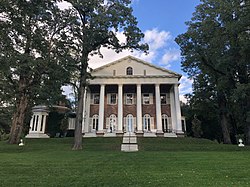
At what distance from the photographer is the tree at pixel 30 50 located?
13.2m

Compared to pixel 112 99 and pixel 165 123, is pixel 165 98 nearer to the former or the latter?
pixel 165 123

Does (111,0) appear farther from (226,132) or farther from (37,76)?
(226,132)

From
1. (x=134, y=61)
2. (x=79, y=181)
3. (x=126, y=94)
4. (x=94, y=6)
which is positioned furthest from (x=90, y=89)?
(x=79, y=181)

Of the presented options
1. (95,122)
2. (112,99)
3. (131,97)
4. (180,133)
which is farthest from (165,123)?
(95,122)

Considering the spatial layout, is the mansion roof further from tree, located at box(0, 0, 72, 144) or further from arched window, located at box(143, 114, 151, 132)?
tree, located at box(0, 0, 72, 144)

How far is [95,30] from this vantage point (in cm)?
1631

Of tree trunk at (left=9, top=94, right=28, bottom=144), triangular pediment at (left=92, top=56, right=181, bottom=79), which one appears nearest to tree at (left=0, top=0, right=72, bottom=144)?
tree trunk at (left=9, top=94, right=28, bottom=144)

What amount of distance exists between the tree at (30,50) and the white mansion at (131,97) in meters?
10.3

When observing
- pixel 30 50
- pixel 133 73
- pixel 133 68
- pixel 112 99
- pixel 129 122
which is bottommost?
pixel 129 122

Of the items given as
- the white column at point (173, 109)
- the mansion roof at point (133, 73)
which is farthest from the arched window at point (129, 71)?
the white column at point (173, 109)

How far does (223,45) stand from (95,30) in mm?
11039

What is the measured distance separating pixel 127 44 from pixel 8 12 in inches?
351

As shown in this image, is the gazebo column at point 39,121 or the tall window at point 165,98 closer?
the gazebo column at point 39,121

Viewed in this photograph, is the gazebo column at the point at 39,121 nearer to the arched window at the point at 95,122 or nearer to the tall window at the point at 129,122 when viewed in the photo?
the arched window at the point at 95,122
